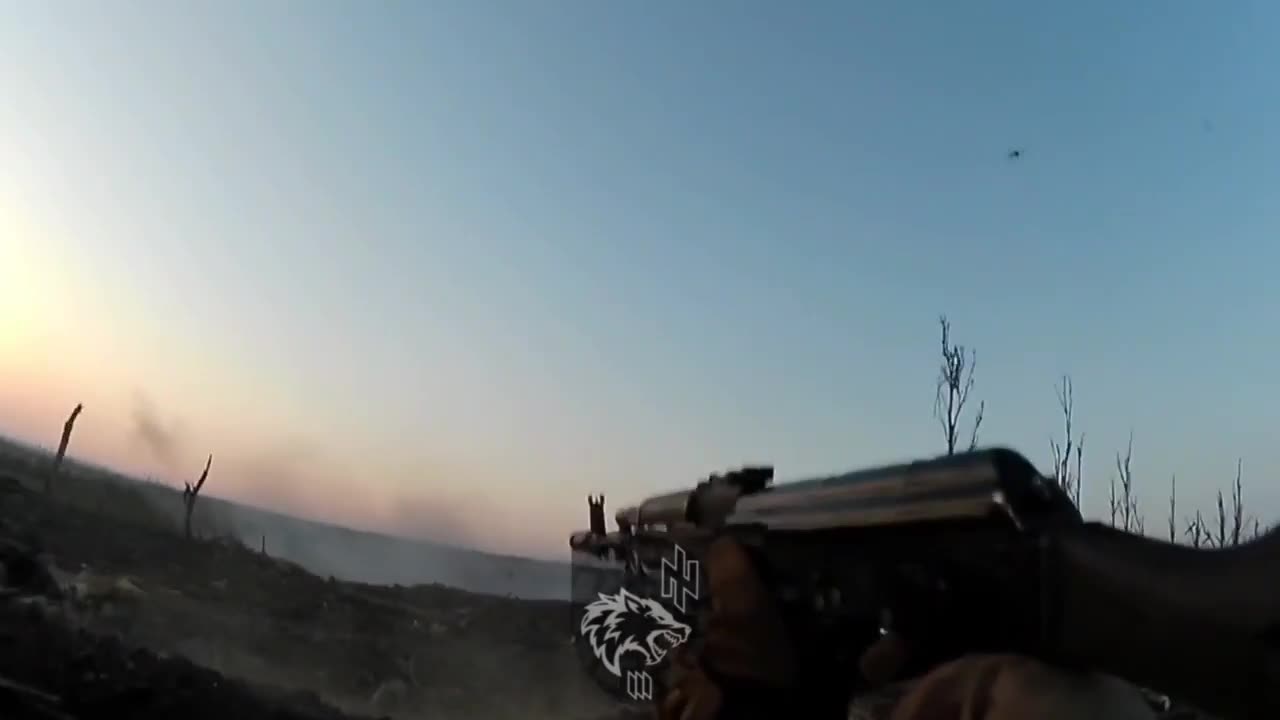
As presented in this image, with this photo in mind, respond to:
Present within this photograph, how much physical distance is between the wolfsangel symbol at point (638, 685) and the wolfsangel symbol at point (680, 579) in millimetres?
1615

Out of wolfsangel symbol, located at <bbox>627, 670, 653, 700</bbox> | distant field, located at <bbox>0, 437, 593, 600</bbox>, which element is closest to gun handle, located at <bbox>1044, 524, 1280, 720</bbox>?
wolfsangel symbol, located at <bbox>627, 670, 653, 700</bbox>

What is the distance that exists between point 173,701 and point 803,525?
6.78 meters

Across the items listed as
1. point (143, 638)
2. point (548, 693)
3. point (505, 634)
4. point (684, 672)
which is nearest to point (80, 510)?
point (143, 638)

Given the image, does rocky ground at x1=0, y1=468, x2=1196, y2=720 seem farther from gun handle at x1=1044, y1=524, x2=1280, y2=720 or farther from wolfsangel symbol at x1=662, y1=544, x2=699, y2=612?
gun handle at x1=1044, y1=524, x2=1280, y2=720

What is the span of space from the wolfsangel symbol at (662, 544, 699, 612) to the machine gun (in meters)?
1.26

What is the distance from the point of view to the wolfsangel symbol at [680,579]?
411 cm

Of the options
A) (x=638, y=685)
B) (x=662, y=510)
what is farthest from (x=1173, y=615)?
(x=638, y=685)

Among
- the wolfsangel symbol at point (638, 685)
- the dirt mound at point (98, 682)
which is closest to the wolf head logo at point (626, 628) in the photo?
the wolfsangel symbol at point (638, 685)

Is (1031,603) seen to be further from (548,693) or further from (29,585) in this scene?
(548,693)

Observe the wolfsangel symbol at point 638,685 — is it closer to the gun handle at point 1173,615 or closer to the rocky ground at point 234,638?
the rocky ground at point 234,638

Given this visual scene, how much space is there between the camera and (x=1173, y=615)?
4.64 ft

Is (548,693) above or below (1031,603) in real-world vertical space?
below

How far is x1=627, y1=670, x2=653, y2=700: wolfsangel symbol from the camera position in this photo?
6.92 meters

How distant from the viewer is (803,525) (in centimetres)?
254
